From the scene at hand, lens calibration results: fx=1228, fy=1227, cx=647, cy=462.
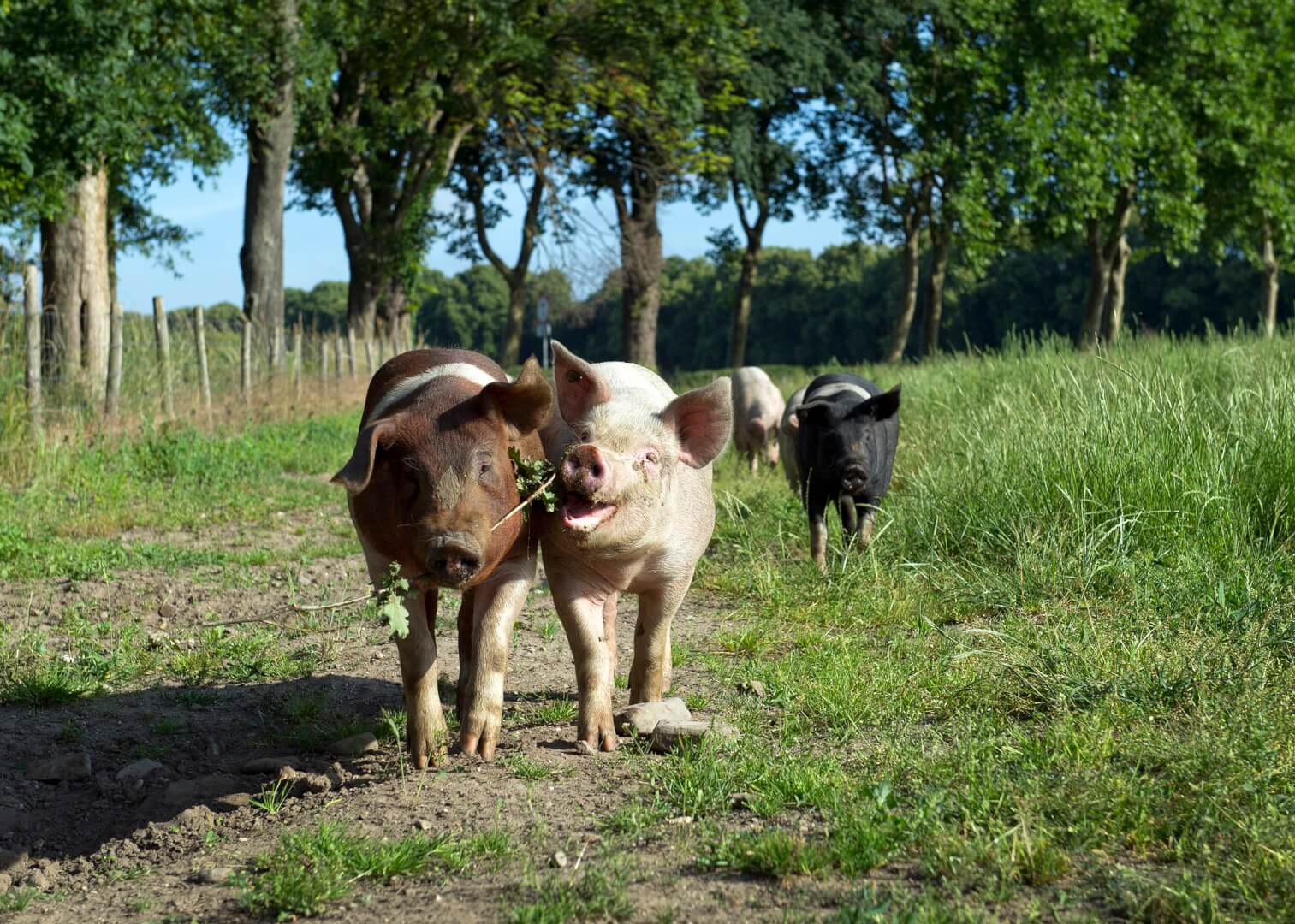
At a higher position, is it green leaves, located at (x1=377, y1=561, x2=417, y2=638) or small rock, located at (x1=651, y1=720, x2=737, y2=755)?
green leaves, located at (x1=377, y1=561, x2=417, y2=638)

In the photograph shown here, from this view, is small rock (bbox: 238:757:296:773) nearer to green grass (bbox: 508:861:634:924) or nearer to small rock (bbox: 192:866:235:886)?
small rock (bbox: 192:866:235:886)

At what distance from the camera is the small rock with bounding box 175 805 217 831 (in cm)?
377

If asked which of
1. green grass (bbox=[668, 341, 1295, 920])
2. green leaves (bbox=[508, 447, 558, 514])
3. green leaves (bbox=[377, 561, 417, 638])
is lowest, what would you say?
green grass (bbox=[668, 341, 1295, 920])

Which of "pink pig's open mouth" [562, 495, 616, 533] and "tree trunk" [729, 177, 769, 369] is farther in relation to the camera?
"tree trunk" [729, 177, 769, 369]

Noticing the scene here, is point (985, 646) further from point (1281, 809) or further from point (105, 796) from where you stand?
point (105, 796)

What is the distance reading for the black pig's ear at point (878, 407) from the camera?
7.20 meters

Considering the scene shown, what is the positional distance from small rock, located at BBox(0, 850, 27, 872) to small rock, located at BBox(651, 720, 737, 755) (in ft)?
6.49

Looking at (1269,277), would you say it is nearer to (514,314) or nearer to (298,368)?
(514,314)

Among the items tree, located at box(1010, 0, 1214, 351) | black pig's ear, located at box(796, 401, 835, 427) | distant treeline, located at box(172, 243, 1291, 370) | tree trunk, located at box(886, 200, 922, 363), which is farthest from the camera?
distant treeline, located at box(172, 243, 1291, 370)

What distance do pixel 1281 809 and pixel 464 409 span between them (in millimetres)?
2591

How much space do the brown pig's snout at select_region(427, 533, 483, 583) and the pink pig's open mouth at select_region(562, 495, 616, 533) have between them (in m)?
0.35

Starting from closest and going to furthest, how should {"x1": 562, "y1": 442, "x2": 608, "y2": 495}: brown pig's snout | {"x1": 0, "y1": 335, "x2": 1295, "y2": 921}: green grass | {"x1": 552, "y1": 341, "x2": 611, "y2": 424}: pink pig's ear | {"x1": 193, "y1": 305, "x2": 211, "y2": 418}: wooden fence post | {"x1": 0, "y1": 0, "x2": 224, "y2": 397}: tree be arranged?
1. {"x1": 0, "y1": 335, "x2": 1295, "y2": 921}: green grass
2. {"x1": 562, "y1": 442, "x2": 608, "y2": 495}: brown pig's snout
3. {"x1": 552, "y1": 341, "x2": 611, "y2": 424}: pink pig's ear
4. {"x1": 0, "y1": 0, "x2": 224, "y2": 397}: tree
5. {"x1": 193, "y1": 305, "x2": 211, "y2": 418}: wooden fence post

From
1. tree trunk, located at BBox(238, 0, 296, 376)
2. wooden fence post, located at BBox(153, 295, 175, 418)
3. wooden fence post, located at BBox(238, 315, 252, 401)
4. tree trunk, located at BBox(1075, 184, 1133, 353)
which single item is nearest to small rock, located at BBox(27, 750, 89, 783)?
wooden fence post, located at BBox(153, 295, 175, 418)

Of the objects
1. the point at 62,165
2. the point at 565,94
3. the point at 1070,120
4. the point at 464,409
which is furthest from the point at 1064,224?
the point at 464,409
